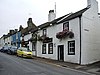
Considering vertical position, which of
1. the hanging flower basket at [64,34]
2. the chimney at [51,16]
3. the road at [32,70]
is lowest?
the road at [32,70]

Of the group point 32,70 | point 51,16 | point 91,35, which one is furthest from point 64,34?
point 32,70

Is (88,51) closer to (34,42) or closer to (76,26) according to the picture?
(76,26)

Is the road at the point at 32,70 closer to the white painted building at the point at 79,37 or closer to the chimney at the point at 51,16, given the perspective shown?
the white painted building at the point at 79,37

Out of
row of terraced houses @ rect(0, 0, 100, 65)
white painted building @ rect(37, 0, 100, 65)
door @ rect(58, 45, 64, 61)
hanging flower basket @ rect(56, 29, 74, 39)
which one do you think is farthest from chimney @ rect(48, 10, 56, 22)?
door @ rect(58, 45, 64, 61)

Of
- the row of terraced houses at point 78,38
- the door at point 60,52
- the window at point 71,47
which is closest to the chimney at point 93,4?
the row of terraced houses at point 78,38

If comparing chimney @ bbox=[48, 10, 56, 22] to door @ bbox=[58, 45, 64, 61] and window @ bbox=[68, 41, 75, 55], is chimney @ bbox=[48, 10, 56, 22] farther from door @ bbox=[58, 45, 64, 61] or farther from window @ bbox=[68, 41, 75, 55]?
window @ bbox=[68, 41, 75, 55]

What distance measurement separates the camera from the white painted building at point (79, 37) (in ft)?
81.6

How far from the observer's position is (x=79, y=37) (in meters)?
25.0

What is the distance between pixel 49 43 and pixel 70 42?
250 inches

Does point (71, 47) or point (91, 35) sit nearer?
point (91, 35)

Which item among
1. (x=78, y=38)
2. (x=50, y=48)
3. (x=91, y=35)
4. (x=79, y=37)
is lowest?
(x=50, y=48)

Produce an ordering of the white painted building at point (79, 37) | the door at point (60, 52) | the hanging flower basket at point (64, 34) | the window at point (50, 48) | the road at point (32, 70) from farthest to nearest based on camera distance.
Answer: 1. the window at point (50, 48)
2. the door at point (60, 52)
3. the hanging flower basket at point (64, 34)
4. the white painted building at point (79, 37)
5. the road at point (32, 70)

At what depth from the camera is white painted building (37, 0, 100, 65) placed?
24859mm

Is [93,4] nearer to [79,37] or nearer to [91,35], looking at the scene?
[91,35]
